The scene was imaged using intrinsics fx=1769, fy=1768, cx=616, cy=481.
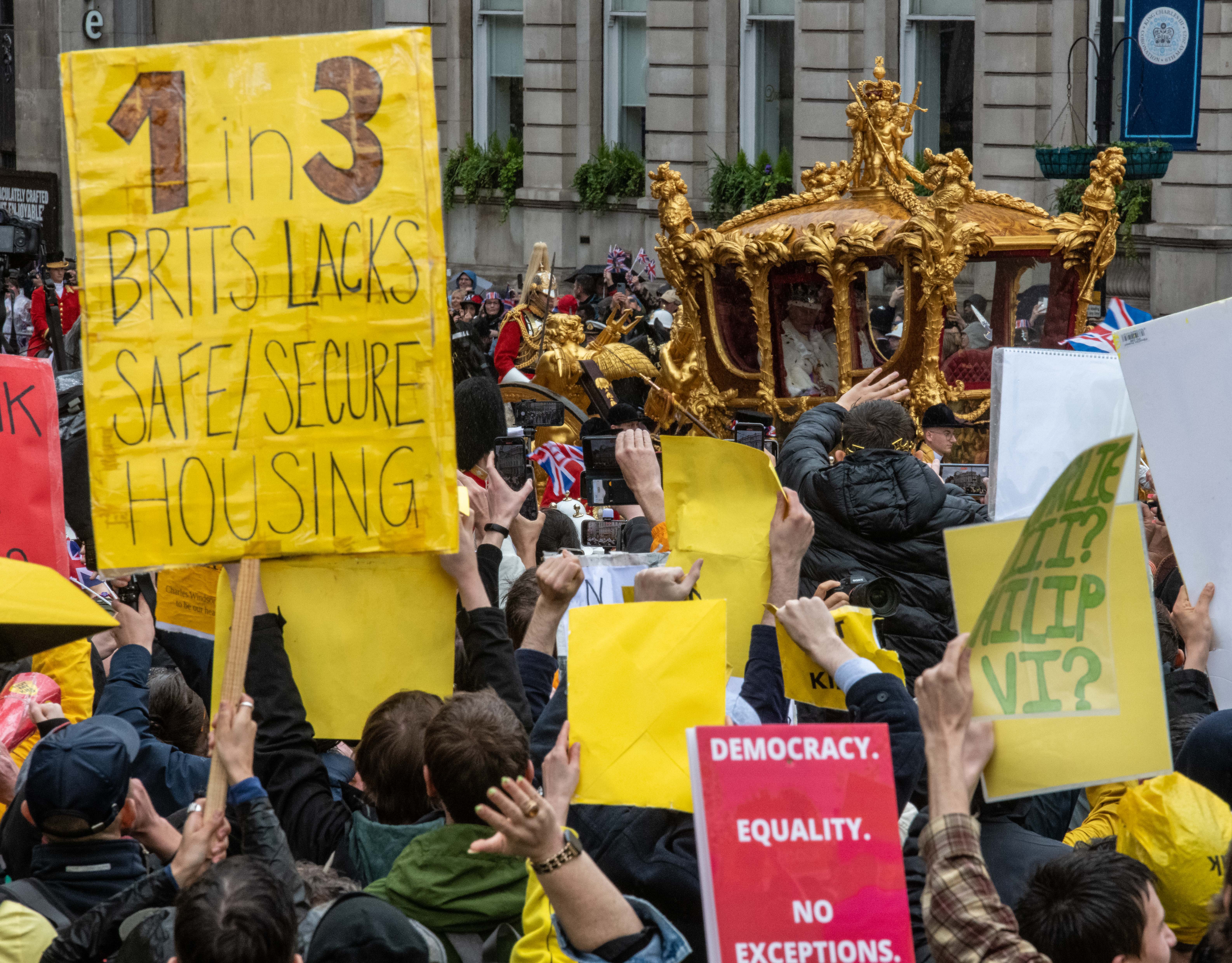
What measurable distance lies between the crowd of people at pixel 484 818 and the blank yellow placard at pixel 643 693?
0.07 metres

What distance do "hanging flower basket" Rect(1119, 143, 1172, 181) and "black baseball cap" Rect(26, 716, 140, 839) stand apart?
12800 mm

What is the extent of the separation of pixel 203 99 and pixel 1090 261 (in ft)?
23.1

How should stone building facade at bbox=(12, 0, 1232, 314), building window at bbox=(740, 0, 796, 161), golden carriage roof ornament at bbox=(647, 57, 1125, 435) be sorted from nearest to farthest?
1. golden carriage roof ornament at bbox=(647, 57, 1125, 435)
2. stone building facade at bbox=(12, 0, 1232, 314)
3. building window at bbox=(740, 0, 796, 161)

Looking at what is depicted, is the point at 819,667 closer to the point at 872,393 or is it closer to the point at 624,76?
the point at 872,393

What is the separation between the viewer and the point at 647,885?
3.19 metres

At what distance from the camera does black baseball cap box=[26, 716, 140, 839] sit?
3389 millimetres

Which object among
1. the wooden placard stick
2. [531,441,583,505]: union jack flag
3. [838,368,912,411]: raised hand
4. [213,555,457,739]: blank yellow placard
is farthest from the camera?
[531,441,583,505]: union jack flag

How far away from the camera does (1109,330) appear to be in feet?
22.1

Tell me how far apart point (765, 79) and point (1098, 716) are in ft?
70.8

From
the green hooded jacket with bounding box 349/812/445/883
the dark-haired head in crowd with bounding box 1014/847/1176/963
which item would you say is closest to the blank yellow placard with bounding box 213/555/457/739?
the green hooded jacket with bounding box 349/812/445/883

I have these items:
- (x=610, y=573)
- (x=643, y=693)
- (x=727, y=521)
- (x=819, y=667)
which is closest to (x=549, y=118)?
(x=610, y=573)

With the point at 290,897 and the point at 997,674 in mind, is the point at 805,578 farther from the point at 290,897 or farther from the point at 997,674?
the point at 290,897

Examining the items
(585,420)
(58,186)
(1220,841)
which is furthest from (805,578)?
(58,186)

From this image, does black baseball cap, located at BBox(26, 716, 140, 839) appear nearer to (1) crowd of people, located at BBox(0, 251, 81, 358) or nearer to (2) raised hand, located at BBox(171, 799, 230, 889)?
(2) raised hand, located at BBox(171, 799, 230, 889)
